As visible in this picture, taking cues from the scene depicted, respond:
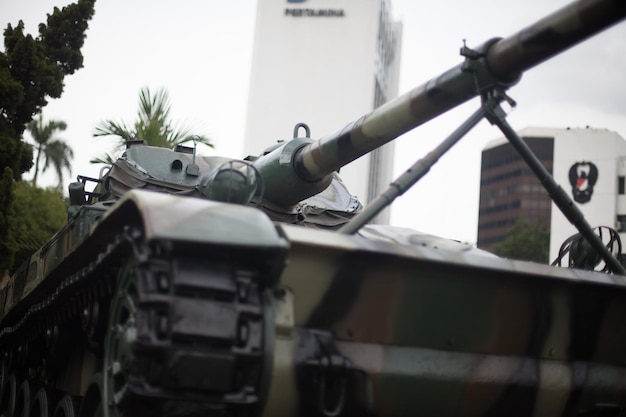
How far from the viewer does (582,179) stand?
1492 inches

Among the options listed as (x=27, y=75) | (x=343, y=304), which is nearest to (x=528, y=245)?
(x=27, y=75)

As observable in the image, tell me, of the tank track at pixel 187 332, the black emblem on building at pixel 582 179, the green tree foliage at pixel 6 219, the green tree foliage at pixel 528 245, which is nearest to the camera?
the tank track at pixel 187 332

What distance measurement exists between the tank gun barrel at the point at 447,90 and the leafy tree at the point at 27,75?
31.7ft

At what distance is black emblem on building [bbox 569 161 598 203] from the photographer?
1484 inches

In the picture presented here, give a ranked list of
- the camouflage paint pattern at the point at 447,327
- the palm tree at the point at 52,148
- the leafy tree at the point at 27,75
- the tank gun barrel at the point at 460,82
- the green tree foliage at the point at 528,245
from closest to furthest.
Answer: the tank gun barrel at the point at 460,82 < the camouflage paint pattern at the point at 447,327 < the leafy tree at the point at 27,75 < the palm tree at the point at 52,148 < the green tree foliage at the point at 528,245

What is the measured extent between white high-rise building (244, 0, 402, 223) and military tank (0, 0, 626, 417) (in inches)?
1795

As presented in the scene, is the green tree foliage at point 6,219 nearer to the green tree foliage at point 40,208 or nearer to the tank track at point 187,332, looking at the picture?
the tank track at point 187,332

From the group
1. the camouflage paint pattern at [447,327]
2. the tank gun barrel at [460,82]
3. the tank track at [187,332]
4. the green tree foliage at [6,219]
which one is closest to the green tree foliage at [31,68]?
the green tree foliage at [6,219]

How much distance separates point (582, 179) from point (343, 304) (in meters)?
34.4

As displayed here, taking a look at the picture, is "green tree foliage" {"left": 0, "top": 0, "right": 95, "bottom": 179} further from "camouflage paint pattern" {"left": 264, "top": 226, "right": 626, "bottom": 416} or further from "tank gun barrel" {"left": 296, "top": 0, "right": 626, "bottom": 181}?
"camouflage paint pattern" {"left": 264, "top": 226, "right": 626, "bottom": 416}

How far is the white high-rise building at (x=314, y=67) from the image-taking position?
52.2m

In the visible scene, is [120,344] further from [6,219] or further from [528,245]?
[528,245]

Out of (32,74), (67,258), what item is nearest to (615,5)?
(67,258)

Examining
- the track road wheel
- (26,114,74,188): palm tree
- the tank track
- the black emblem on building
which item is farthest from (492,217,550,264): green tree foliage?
the tank track
